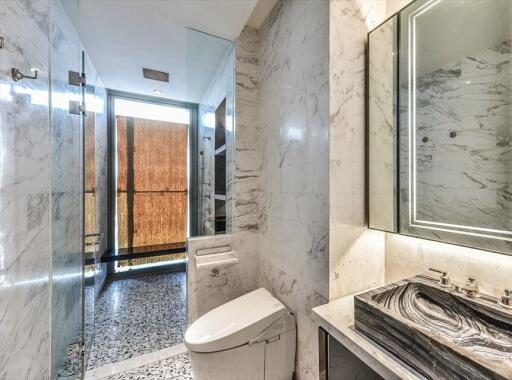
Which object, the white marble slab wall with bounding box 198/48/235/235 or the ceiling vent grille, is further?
the ceiling vent grille

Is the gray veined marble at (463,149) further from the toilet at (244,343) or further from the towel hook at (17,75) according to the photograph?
the towel hook at (17,75)

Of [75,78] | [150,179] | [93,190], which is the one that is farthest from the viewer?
[150,179]

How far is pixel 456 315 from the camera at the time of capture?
885mm

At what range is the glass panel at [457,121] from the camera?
2.71ft

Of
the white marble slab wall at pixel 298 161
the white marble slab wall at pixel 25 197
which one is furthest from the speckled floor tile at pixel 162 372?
the white marble slab wall at pixel 298 161

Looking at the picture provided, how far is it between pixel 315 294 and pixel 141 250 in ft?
7.16

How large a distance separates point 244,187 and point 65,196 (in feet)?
3.89

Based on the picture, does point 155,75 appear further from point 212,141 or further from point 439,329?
point 439,329

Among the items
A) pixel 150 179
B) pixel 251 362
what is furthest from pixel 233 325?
pixel 150 179

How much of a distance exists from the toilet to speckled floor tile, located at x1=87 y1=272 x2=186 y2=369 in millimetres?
851

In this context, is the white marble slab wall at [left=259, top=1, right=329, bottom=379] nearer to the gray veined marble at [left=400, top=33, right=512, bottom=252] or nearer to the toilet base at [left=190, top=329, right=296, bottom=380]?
the toilet base at [left=190, top=329, right=296, bottom=380]

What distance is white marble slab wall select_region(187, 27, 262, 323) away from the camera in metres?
1.79

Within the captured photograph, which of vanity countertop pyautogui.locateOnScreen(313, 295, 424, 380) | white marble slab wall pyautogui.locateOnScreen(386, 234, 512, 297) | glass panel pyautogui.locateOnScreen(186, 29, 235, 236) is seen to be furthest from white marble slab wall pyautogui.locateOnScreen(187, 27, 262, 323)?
white marble slab wall pyautogui.locateOnScreen(386, 234, 512, 297)

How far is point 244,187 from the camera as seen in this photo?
185 centimetres
